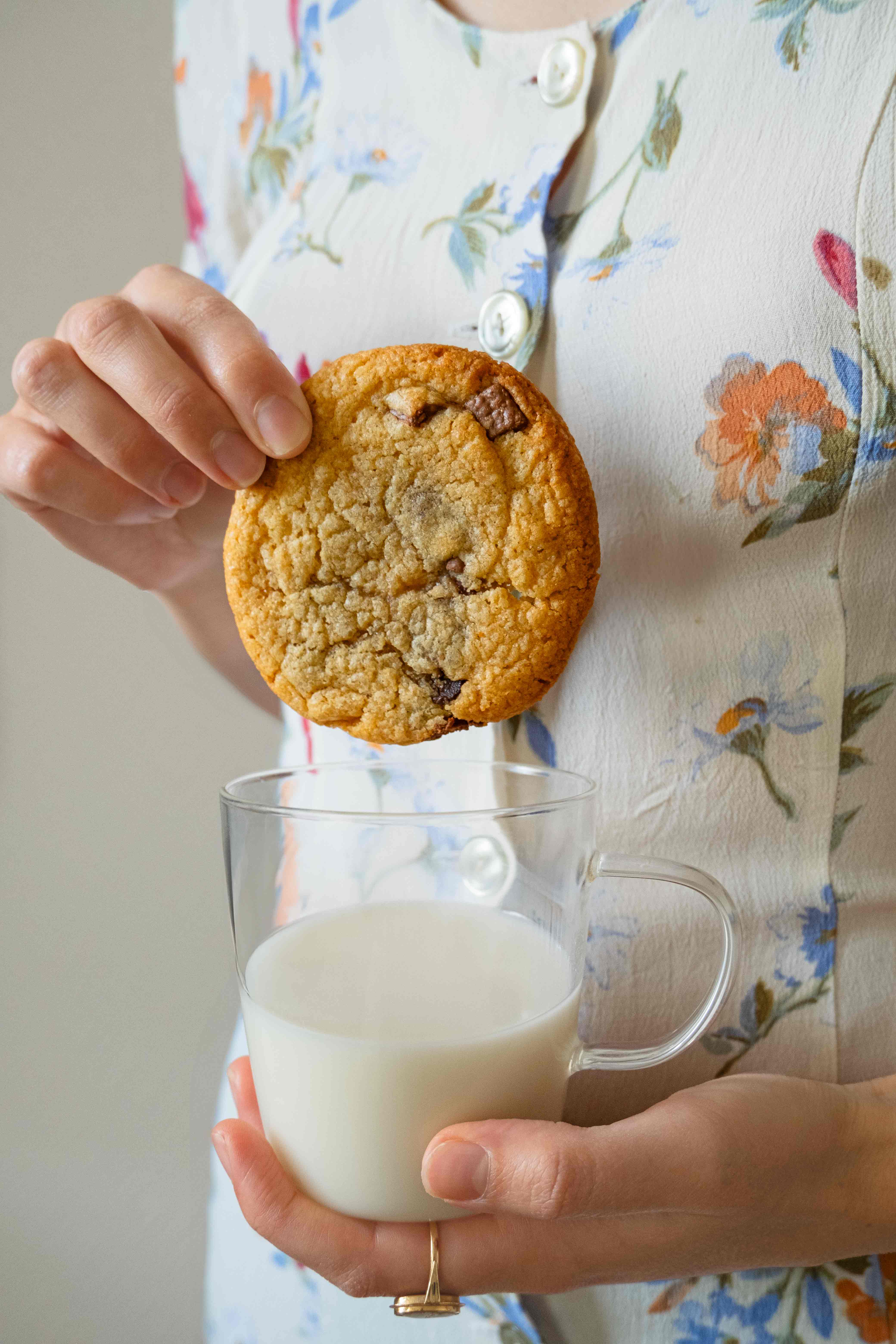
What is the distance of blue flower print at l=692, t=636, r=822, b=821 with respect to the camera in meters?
0.55

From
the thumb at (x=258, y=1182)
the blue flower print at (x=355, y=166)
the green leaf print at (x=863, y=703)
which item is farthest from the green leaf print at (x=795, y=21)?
the thumb at (x=258, y=1182)

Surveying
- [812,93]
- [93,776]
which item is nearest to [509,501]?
[812,93]

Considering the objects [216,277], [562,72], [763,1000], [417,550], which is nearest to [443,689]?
[417,550]

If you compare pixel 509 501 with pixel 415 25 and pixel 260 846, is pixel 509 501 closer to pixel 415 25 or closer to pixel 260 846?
pixel 260 846

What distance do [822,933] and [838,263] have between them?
39 centimetres

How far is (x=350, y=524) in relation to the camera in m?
0.51

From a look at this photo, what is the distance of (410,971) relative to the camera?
467 mm

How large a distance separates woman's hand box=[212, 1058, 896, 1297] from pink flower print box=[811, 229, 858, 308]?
0.43 m

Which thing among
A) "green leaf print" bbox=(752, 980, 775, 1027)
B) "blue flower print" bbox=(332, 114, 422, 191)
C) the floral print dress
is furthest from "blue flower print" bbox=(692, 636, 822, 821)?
"blue flower print" bbox=(332, 114, 422, 191)

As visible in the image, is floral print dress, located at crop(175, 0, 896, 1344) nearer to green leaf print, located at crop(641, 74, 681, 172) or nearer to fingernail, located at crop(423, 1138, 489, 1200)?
green leaf print, located at crop(641, 74, 681, 172)

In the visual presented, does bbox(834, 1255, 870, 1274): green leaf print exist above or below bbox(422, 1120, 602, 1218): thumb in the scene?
below

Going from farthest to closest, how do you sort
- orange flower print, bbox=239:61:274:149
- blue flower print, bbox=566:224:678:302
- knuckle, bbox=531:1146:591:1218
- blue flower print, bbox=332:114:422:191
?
orange flower print, bbox=239:61:274:149 < blue flower print, bbox=332:114:422:191 < blue flower print, bbox=566:224:678:302 < knuckle, bbox=531:1146:591:1218

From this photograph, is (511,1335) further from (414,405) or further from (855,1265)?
(414,405)

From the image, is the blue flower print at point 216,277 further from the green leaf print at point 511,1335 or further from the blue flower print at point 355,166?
the green leaf print at point 511,1335
